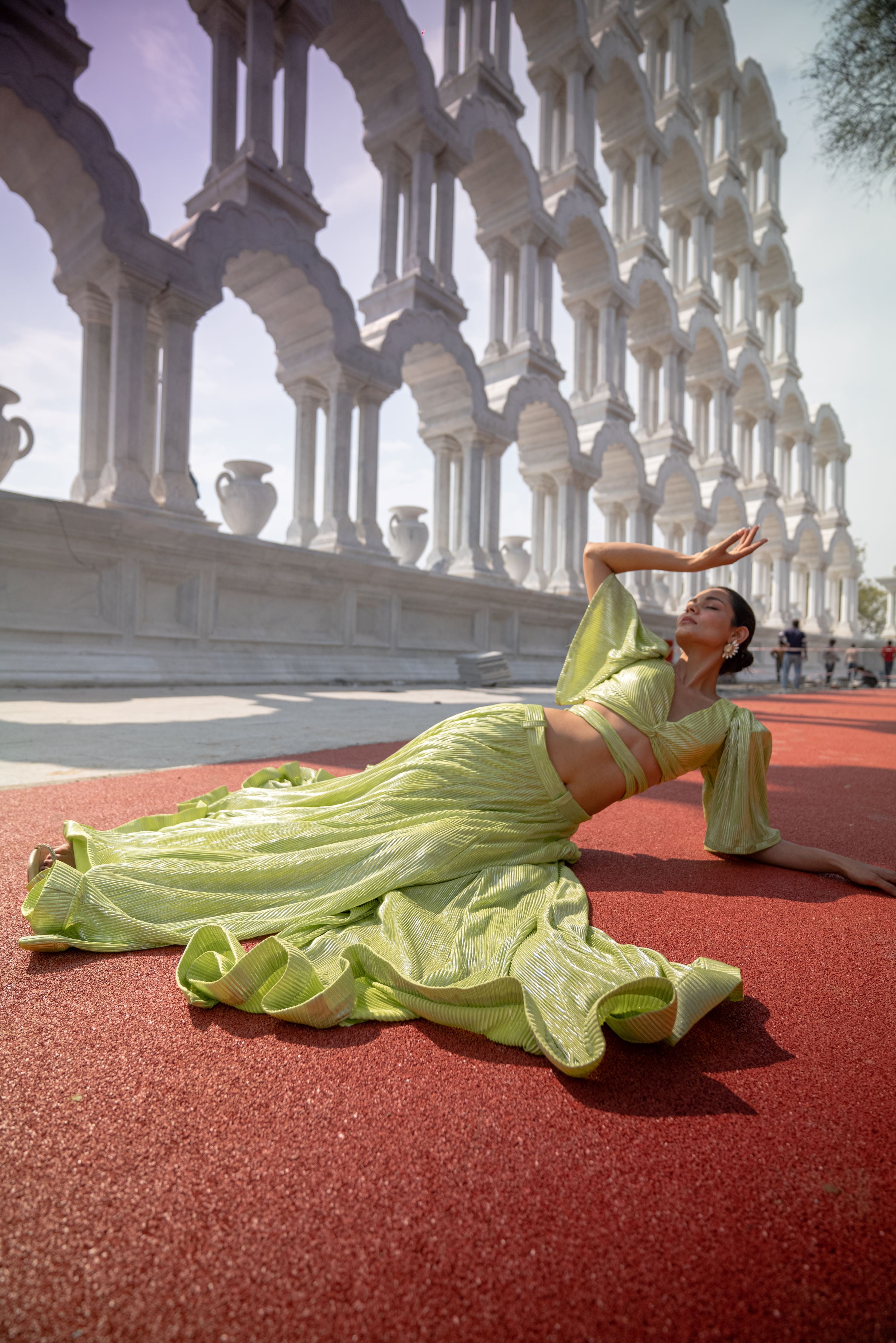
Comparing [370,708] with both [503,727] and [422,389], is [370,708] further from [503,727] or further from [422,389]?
[422,389]

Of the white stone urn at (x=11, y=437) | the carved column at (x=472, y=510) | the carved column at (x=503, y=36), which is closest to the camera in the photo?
the white stone urn at (x=11, y=437)

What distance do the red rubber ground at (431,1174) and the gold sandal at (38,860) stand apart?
0.17 metres

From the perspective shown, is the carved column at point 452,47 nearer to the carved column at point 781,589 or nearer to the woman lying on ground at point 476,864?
the woman lying on ground at point 476,864

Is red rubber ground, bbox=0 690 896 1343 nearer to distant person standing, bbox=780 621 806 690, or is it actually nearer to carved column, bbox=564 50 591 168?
distant person standing, bbox=780 621 806 690

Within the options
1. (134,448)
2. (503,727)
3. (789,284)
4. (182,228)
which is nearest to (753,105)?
(789,284)

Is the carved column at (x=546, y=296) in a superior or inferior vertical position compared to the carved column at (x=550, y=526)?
superior

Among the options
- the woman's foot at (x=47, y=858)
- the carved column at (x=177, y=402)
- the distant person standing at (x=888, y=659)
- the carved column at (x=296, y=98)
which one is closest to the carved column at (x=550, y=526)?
the carved column at (x=296, y=98)

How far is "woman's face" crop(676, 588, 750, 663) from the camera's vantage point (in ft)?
6.95

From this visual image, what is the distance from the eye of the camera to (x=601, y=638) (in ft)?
7.58

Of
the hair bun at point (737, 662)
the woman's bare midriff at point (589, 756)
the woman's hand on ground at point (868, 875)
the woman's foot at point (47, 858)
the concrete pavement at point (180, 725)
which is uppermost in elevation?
the hair bun at point (737, 662)

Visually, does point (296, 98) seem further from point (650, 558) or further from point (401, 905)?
point (401, 905)

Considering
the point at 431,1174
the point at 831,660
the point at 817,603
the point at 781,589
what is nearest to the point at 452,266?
the point at 431,1174

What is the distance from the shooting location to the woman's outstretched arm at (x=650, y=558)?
2191mm

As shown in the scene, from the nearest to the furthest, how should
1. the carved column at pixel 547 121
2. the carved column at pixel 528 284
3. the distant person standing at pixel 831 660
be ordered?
the carved column at pixel 528 284
the carved column at pixel 547 121
the distant person standing at pixel 831 660
